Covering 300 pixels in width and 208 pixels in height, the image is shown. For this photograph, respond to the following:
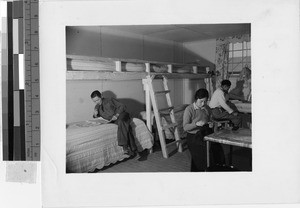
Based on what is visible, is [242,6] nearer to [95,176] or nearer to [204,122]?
[204,122]

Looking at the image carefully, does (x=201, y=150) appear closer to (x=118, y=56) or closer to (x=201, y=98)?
(x=201, y=98)

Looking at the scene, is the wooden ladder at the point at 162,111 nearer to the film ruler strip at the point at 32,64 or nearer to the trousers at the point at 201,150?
the trousers at the point at 201,150

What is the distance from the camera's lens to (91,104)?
40.1 inches

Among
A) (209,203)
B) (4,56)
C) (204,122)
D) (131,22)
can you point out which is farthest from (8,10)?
(209,203)

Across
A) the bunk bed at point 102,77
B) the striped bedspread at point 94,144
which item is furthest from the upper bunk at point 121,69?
the striped bedspread at point 94,144

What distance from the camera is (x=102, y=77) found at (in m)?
1.02

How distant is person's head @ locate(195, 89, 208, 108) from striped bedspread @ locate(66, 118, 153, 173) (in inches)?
14.2

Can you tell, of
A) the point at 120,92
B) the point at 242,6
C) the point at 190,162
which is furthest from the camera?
the point at 120,92

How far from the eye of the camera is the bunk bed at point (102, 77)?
0.86 meters

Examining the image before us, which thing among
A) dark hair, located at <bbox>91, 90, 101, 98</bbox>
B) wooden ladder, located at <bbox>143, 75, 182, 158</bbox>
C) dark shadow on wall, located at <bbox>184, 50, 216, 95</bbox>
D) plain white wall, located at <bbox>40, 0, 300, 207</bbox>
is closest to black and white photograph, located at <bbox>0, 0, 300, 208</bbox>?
plain white wall, located at <bbox>40, 0, 300, 207</bbox>

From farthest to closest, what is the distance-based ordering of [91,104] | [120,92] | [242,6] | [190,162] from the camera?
[120,92] → [91,104] → [190,162] → [242,6]

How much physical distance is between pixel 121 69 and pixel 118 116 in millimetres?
222

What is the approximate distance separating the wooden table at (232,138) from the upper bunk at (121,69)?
415 millimetres

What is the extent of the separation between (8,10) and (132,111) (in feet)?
2.37
